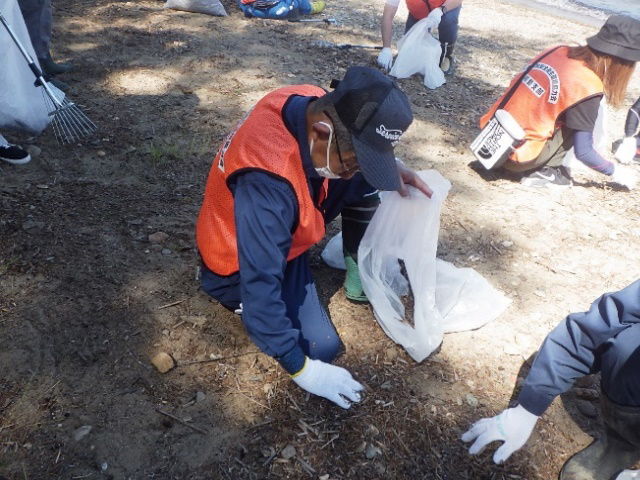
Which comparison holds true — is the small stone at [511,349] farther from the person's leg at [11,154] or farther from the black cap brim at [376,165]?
the person's leg at [11,154]

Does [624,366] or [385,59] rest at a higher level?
[624,366]

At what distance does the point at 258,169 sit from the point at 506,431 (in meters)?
1.23

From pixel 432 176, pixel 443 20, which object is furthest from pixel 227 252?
pixel 443 20

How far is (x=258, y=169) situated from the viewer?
1.69m

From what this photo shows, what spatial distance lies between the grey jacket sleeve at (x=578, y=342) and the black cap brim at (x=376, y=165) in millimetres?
697

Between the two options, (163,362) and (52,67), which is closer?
(163,362)

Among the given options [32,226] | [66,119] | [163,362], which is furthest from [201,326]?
[66,119]

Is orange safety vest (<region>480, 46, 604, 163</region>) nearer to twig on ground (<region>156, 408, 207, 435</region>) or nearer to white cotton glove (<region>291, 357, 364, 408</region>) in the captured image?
white cotton glove (<region>291, 357, 364, 408</region>)

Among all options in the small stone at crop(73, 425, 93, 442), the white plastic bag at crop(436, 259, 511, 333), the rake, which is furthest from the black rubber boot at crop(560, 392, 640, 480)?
the rake

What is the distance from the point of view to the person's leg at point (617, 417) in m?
1.65

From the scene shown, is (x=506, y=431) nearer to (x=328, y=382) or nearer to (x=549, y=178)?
(x=328, y=382)

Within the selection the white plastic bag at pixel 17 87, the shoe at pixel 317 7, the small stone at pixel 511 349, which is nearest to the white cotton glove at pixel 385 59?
the shoe at pixel 317 7

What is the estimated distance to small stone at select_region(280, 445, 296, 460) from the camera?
6.09 ft

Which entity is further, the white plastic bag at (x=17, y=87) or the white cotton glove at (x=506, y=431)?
the white plastic bag at (x=17, y=87)
